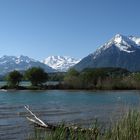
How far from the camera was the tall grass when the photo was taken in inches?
505

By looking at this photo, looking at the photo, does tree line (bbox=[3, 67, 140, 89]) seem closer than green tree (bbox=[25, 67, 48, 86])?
Yes

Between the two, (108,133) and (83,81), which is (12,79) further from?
(108,133)

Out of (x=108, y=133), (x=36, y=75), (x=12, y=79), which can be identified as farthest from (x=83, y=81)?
(x=108, y=133)

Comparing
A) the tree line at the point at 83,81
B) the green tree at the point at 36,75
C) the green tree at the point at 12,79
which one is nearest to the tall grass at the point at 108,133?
the tree line at the point at 83,81

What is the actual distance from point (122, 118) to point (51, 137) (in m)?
4.03

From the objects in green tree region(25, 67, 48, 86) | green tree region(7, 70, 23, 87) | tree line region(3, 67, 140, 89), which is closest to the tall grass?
tree line region(3, 67, 140, 89)

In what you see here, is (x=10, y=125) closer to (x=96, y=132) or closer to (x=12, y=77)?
(x=96, y=132)

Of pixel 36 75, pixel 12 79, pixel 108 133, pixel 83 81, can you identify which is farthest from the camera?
pixel 12 79

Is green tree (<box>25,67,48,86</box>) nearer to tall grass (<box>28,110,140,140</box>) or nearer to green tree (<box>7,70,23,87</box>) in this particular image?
green tree (<box>7,70,23,87</box>)

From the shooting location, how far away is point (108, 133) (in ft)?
47.3

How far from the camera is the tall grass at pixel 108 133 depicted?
505 inches

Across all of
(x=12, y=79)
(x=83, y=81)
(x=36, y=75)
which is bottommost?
(x=83, y=81)

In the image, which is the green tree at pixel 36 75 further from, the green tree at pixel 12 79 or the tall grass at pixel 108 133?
the tall grass at pixel 108 133

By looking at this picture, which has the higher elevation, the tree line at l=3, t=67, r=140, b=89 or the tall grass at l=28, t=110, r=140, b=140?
the tree line at l=3, t=67, r=140, b=89
